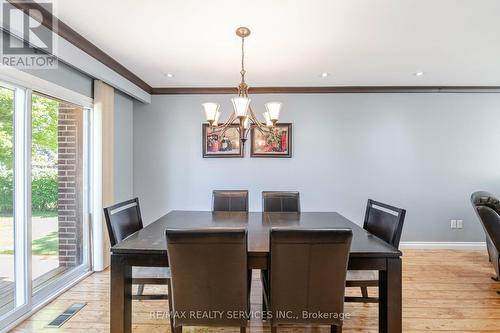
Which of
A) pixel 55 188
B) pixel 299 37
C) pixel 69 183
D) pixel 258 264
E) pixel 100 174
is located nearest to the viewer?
pixel 258 264

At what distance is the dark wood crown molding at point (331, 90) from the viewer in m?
3.79

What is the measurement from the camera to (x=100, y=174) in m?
3.04

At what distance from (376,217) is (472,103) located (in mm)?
2962

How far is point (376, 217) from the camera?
2229mm

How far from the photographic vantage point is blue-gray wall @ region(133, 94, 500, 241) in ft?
12.6

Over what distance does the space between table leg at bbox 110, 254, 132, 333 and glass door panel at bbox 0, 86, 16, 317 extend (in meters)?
1.11

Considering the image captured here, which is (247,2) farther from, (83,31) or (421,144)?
(421,144)

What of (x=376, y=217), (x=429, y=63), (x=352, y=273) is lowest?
(x=352, y=273)

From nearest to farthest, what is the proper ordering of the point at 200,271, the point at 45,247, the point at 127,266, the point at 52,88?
1. the point at 200,271
2. the point at 127,266
3. the point at 52,88
4. the point at 45,247

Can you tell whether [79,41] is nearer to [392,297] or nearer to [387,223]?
[387,223]

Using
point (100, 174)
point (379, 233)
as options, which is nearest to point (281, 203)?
point (379, 233)

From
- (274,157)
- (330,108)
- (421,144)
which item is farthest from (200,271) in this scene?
(421,144)

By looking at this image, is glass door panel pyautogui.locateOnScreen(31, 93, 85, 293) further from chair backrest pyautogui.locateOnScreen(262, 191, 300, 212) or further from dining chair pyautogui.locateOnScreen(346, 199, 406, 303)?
dining chair pyautogui.locateOnScreen(346, 199, 406, 303)

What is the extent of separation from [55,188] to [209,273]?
2.16 metres
